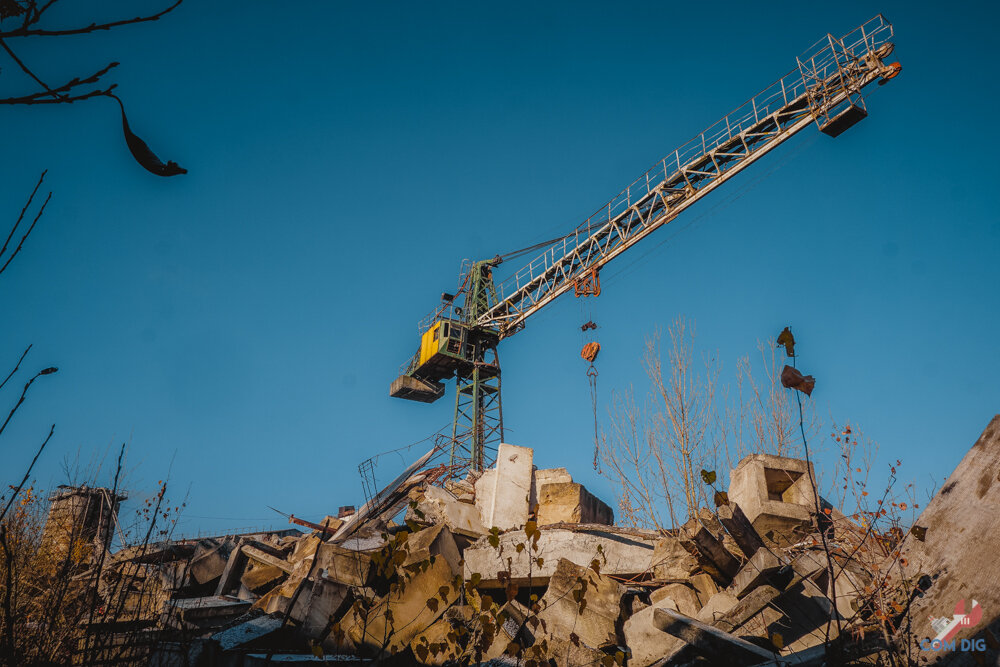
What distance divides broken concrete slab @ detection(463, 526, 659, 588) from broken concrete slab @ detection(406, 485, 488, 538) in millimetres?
1428

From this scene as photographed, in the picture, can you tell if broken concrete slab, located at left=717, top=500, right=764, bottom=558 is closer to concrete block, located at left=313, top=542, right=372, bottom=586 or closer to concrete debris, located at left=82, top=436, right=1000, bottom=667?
concrete debris, located at left=82, top=436, right=1000, bottom=667

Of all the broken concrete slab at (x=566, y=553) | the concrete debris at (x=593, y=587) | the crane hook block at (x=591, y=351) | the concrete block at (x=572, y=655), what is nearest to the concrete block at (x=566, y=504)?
the concrete debris at (x=593, y=587)

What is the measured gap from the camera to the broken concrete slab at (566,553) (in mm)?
6809

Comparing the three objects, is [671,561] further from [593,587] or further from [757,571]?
[757,571]

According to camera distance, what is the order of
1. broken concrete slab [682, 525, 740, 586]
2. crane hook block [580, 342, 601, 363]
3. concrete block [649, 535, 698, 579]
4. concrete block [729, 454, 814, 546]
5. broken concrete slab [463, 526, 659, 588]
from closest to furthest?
broken concrete slab [682, 525, 740, 586] → concrete block [649, 535, 698, 579] → broken concrete slab [463, 526, 659, 588] → concrete block [729, 454, 814, 546] → crane hook block [580, 342, 601, 363]

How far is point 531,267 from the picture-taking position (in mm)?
22594

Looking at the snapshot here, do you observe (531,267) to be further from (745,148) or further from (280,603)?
(280,603)

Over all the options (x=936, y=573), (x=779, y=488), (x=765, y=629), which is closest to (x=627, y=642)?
(x=765, y=629)

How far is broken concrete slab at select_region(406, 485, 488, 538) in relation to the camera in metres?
8.98

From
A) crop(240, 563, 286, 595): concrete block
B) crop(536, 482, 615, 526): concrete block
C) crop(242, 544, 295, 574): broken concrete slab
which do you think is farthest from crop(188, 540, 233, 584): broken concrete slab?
crop(536, 482, 615, 526): concrete block

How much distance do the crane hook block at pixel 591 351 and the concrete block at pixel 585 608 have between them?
435 inches

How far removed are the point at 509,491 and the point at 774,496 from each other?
11.9 ft

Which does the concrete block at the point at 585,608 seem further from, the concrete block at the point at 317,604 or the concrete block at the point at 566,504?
the concrete block at the point at 566,504

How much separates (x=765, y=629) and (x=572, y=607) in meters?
1.70
